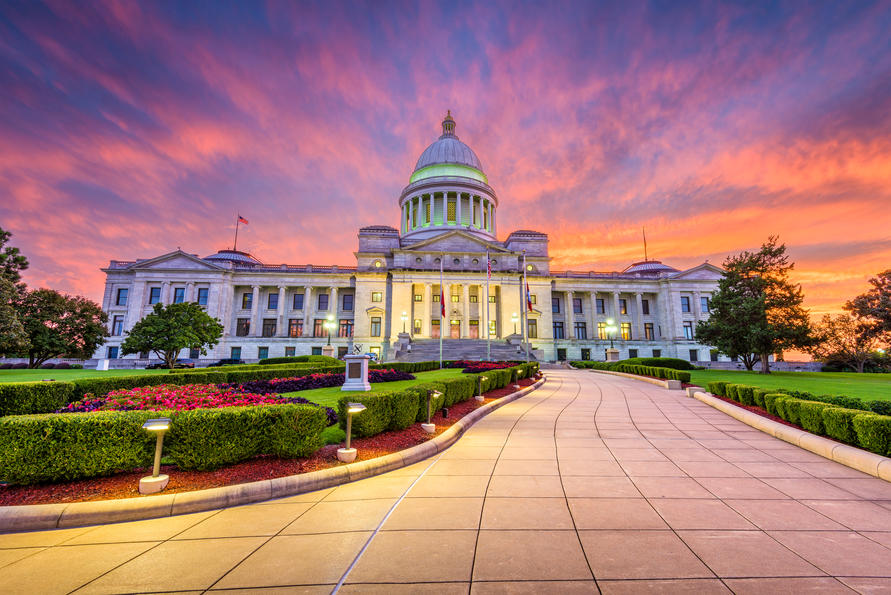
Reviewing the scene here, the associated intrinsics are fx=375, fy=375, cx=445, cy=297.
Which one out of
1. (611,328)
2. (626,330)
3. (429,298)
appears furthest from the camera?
(626,330)

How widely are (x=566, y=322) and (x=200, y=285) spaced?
56.2 meters

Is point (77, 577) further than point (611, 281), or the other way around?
point (611, 281)

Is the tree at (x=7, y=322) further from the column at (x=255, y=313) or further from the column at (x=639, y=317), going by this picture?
the column at (x=639, y=317)

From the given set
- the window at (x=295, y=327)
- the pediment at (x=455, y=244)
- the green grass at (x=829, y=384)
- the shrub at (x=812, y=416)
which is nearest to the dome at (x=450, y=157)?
the pediment at (x=455, y=244)

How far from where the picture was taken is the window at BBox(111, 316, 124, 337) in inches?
2100

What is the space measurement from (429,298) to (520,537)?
1913 inches

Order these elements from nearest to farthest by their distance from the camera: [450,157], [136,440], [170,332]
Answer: [136,440] < [170,332] < [450,157]

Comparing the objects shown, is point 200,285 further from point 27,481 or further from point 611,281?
point 611,281

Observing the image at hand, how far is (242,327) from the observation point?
57.4 metres

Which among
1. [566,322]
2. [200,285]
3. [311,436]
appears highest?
[200,285]

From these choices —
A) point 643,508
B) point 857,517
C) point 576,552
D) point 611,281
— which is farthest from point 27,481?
point 611,281

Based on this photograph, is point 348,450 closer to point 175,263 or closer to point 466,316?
point 466,316

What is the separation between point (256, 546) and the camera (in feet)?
15.0

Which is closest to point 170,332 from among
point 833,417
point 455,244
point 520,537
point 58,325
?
point 58,325
